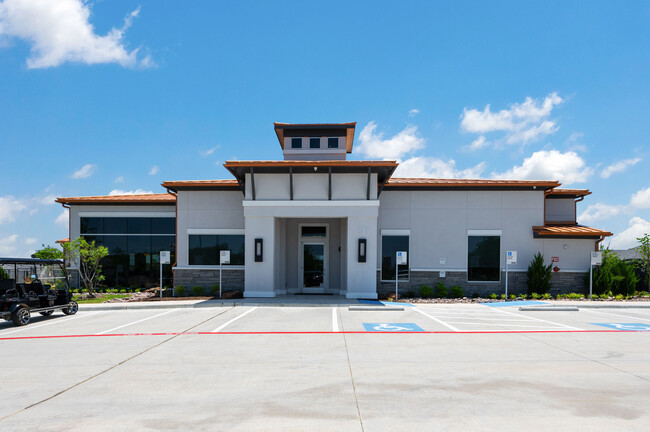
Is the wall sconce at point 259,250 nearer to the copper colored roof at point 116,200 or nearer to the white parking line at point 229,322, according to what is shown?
the white parking line at point 229,322

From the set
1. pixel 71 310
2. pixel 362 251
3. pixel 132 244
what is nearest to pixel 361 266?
pixel 362 251

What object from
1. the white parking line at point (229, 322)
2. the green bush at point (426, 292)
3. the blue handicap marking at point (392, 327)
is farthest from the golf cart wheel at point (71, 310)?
the green bush at point (426, 292)

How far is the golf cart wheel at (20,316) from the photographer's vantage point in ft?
40.5

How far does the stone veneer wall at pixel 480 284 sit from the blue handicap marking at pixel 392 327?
7.71 m

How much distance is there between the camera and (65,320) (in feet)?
45.0

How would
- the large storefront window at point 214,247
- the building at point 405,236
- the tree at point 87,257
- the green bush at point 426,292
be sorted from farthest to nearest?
1. the large storefront window at point 214,247
2. the tree at point 87,257
3. the building at point 405,236
4. the green bush at point 426,292

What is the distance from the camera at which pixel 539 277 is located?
19.3 meters

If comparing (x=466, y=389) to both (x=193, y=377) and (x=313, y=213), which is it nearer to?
(x=193, y=377)

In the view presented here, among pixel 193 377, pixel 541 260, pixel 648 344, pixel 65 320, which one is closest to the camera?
pixel 193 377

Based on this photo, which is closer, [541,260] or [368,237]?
[368,237]

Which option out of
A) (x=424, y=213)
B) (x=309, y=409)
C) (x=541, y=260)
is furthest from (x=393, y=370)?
(x=541, y=260)

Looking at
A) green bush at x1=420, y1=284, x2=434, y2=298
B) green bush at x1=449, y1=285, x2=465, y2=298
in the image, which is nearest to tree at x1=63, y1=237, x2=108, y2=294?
green bush at x1=420, y1=284, x2=434, y2=298

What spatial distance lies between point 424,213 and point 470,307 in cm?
523

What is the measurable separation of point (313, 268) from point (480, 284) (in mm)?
7974
